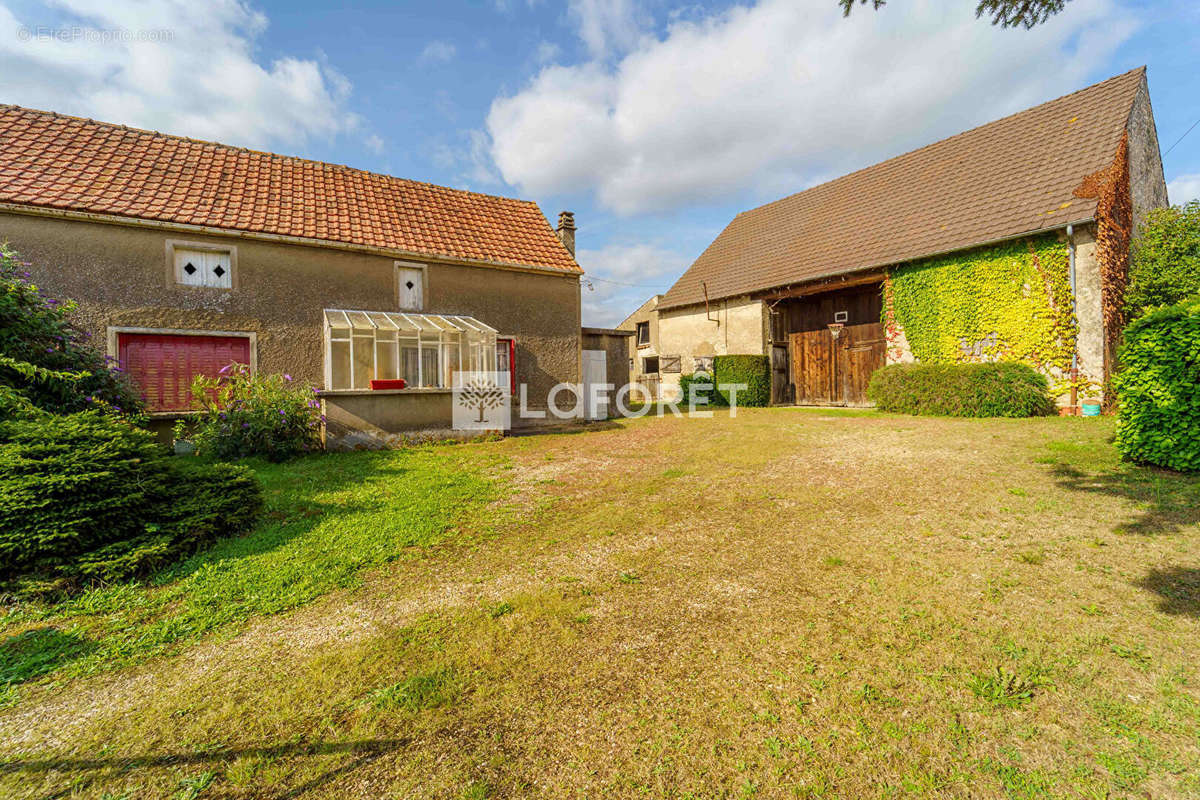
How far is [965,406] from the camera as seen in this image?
1091 centimetres

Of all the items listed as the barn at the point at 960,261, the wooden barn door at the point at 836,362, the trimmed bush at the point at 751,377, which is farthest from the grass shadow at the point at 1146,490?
the trimmed bush at the point at 751,377

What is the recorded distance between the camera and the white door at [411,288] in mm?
11016

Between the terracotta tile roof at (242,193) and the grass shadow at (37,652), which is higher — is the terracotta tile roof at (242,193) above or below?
above

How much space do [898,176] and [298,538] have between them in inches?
776

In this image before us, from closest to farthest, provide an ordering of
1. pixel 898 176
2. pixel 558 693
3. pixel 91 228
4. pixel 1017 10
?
pixel 558 693, pixel 1017 10, pixel 91 228, pixel 898 176

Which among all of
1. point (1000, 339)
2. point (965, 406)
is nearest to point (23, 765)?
point (965, 406)

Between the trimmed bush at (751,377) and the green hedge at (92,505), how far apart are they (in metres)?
15.0

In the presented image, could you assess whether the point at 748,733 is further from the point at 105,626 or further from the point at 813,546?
the point at 105,626

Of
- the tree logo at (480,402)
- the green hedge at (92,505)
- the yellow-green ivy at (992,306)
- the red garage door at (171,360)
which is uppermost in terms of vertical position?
the yellow-green ivy at (992,306)

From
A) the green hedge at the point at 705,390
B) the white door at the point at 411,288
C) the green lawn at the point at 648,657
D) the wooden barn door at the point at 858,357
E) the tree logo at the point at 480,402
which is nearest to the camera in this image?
the green lawn at the point at 648,657

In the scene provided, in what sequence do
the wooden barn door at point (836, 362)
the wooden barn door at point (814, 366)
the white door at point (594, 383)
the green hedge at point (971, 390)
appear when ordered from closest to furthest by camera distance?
the green hedge at point (971, 390) < the white door at point (594, 383) < the wooden barn door at point (836, 362) < the wooden barn door at point (814, 366)

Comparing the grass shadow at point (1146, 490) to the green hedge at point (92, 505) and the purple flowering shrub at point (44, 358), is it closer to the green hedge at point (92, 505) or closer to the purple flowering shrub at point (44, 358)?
the green hedge at point (92, 505)

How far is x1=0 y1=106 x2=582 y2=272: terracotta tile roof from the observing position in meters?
8.62

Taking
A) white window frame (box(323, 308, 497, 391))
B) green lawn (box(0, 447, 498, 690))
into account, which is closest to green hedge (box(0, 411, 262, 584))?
green lawn (box(0, 447, 498, 690))
